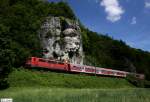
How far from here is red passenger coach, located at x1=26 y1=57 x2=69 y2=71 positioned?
5919 centimetres

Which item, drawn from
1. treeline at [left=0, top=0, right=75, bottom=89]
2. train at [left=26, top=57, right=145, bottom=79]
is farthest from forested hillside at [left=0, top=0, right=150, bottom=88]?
train at [left=26, top=57, right=145, bottom=79]

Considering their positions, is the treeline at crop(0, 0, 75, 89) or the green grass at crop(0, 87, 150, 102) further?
the treeline at crop(0, 0, 75, 89)

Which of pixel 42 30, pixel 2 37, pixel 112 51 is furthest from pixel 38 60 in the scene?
pixel 112 51

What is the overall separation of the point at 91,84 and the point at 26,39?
49.7 feet

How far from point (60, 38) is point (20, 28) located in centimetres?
1464

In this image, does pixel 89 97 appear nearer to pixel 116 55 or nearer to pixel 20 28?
pixel 20 28

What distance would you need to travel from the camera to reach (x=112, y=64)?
126 metres

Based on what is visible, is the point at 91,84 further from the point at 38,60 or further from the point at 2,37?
the point at 2,37

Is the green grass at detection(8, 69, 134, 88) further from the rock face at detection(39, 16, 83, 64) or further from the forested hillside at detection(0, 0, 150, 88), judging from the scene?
the rock face at detection(39, 16, 83, 64)

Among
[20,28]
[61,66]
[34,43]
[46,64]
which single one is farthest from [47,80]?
[20,28]

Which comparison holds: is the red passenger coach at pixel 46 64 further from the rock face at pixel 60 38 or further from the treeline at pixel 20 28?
the rock face at pixel 60 38

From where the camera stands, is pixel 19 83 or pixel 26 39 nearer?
pixel 19 83

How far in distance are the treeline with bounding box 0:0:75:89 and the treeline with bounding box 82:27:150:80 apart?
98.6 ft

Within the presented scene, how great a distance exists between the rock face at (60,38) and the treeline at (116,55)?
34193 mm
